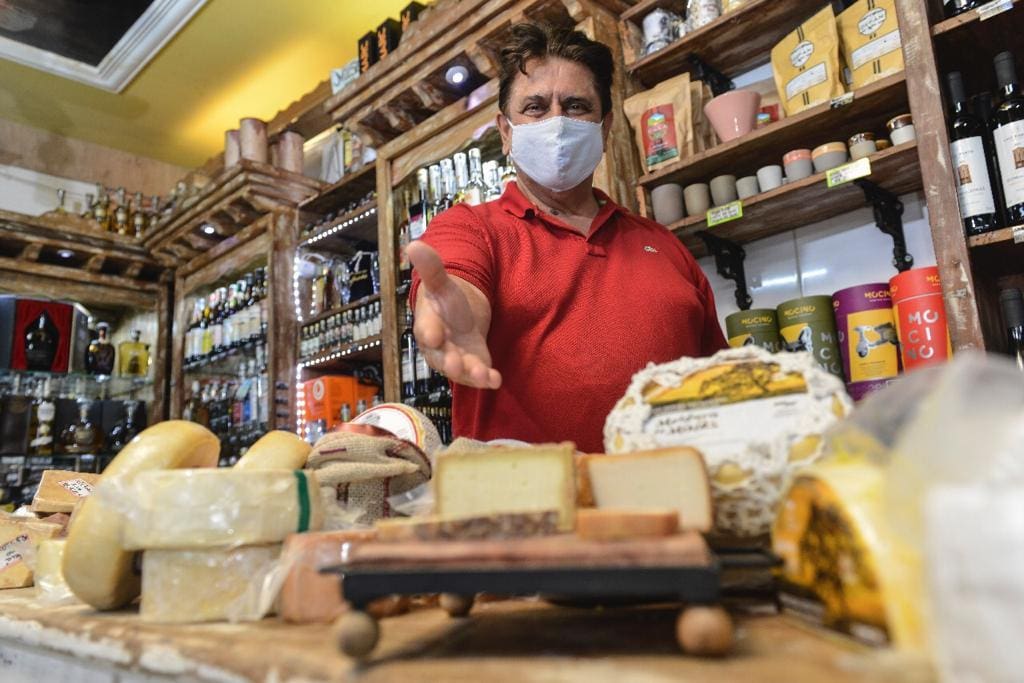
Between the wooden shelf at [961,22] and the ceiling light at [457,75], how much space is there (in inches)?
67.8

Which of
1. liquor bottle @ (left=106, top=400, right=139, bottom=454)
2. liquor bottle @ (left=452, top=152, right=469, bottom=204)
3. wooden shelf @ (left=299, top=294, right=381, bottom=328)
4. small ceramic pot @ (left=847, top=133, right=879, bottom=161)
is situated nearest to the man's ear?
small ceramic pot @ (left=847, top=133, right=879, bottom=161)

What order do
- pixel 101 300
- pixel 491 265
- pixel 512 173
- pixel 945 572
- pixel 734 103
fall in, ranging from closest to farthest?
pixel 945 572 < pixel 491 265 < pixel 734 103 < pixel 512 173 < pixel 101 300

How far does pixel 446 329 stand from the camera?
92 centimetres

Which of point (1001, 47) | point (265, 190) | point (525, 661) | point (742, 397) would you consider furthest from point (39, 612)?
point (265, 190)

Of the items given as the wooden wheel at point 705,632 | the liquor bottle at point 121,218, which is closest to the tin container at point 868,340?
the wooden wheel at point 705,632

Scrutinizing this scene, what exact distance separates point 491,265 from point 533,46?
0.56 metres

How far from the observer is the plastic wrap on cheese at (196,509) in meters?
0.73

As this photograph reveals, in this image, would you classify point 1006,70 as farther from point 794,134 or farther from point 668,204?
point 668,204

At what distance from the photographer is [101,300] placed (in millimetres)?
4824

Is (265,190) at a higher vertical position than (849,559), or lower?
higher

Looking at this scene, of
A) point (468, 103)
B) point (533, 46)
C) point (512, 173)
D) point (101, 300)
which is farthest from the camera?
point (101, 300)

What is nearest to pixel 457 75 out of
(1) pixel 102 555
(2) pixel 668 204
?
(2) pixel 668 204

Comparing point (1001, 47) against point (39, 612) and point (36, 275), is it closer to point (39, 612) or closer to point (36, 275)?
point (39, 612)

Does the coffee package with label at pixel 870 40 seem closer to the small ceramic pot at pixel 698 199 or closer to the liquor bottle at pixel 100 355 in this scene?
the small ceramic pot at pixel 698 199
